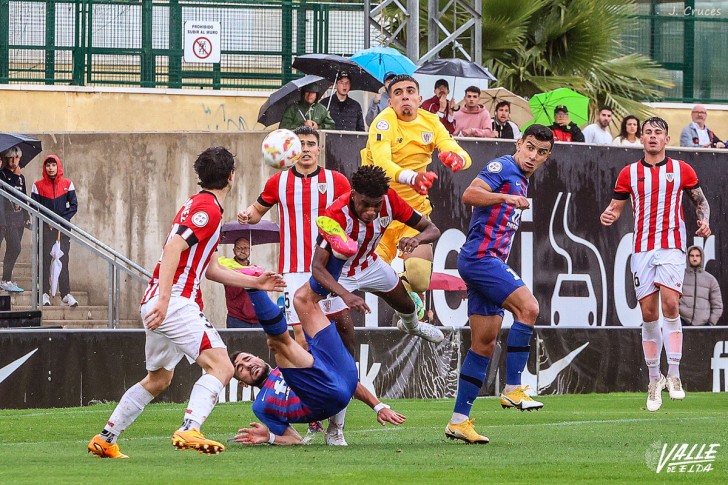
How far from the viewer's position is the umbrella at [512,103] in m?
24.5

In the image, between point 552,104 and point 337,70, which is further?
point 552,104

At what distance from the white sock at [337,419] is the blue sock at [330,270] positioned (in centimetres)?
86

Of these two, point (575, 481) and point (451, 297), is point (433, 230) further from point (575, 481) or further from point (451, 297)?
point (451, 297)

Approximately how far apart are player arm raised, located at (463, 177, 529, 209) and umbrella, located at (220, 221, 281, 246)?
7037mm

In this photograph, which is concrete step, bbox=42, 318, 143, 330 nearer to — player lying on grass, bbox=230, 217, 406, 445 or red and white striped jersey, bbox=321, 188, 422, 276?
red and white striped jersey, bbox=321, 188, 422, 276

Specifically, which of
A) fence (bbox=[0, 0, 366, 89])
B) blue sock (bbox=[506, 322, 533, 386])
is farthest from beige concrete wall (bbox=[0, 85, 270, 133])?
blue sock (bbox=[506, 322, 533, 386])

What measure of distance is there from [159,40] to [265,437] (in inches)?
601

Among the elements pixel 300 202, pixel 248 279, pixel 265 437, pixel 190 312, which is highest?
pixel 300 202

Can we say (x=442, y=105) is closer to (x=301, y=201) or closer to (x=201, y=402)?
(x=301, y=201)

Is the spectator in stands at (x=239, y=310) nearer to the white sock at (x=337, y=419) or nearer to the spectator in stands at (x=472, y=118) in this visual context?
the spectator in stands at (x=472, y=118)

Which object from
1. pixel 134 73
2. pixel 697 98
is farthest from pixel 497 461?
pixel 697 98

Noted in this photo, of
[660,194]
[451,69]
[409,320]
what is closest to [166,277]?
[409,320]

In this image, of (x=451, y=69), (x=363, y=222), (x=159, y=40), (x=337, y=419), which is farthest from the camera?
(x=159, y=40)

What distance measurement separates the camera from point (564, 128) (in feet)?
69.7
